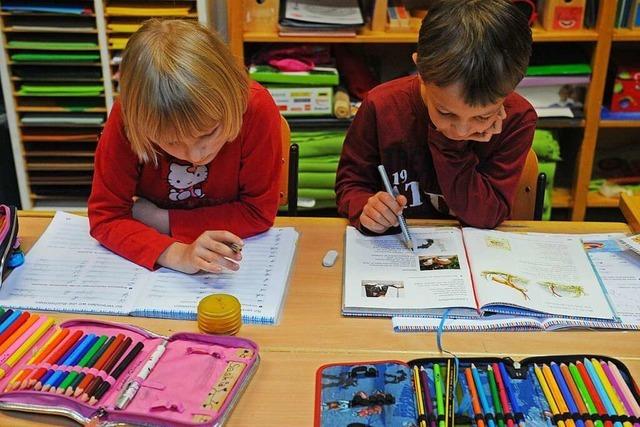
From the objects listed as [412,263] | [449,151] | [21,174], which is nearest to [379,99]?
[449,151]

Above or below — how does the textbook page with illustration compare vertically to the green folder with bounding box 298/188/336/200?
above

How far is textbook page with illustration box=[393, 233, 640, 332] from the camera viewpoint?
1013 millimetres

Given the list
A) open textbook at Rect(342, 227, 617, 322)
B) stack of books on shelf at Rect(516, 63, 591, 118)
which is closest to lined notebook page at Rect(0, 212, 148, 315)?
open textbook at Rect(342, 227, 617, 322)

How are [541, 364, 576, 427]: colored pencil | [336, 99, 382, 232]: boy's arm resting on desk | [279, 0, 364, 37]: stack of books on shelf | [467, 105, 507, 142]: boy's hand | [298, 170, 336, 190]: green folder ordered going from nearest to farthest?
1. [541, 364, 576, 427]: colored pencil
2. [467, 105, 507, 142]: boy's hand
3. [336, 99, 382, 232]: boy's arm resting on desk
4. [279, 0, 364, 37]: stack of books on shelf
5. [298, 170, 336, 190]: green folder

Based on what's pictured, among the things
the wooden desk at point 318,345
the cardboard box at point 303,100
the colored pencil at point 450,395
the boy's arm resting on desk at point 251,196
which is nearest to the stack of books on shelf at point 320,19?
the cardboard box at point 303,100

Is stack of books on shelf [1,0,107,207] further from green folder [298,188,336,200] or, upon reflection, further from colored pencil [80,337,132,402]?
colored pencil [80,337,132,402]

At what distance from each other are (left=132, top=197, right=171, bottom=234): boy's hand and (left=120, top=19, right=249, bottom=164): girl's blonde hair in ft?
0.57

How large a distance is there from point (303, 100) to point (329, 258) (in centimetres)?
115

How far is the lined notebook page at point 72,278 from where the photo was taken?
107cm

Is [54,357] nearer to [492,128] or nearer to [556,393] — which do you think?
[556,393]

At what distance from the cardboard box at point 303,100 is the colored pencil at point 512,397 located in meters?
1.46

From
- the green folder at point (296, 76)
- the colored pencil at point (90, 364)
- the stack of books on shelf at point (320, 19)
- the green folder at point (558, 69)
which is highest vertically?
the stack of books on shelf at point (320, 19)

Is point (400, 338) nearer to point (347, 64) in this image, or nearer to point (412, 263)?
point (412, 263)

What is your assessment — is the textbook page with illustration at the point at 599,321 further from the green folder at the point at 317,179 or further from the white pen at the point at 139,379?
the green folder at the point at 317,179
